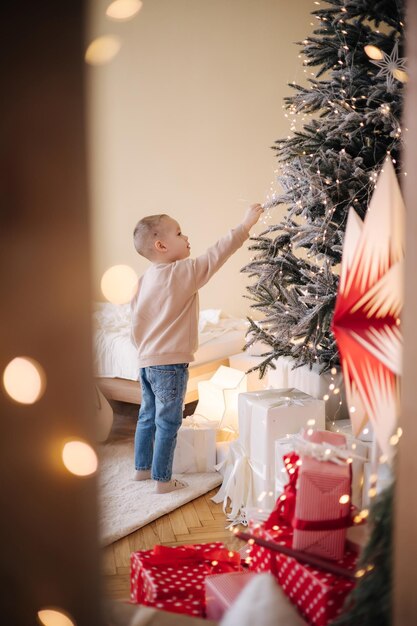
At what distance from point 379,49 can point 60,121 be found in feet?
5.22

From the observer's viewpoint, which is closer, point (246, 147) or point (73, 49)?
point (73, 49)

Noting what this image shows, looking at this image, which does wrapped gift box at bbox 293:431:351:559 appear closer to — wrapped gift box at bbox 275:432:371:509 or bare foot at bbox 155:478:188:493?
wrapped gift box at bbox 275:432:371:509

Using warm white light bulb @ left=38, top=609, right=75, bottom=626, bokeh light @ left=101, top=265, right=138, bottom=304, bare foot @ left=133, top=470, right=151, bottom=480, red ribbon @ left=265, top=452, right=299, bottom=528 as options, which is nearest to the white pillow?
warm white light bulb @ left=38, top=609, right=75, bottom=626

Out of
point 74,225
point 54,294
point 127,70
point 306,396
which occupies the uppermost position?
point 127,70

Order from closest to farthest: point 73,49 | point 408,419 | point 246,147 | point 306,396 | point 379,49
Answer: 1. point 73,49
2. point 408,419
3. point 379,49
4. point 306,396
5. point 246,147

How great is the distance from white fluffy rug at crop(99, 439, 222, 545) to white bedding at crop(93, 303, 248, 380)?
563 mm

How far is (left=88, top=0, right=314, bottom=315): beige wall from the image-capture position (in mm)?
4684

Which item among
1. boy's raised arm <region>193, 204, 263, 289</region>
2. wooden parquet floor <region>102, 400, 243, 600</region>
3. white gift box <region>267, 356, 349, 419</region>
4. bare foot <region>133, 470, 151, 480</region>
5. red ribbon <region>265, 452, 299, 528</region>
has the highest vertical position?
boy's raised arm <region>193, 204, 263, 289</region>

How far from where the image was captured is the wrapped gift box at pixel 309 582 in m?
1.34

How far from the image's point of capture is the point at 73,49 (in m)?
1.00

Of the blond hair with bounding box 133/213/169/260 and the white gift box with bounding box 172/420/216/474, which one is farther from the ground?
the blond hair with bounding box 133/213/169/260

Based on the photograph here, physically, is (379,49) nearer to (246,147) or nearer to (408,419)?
(408,419)

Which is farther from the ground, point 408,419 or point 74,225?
point 74,225

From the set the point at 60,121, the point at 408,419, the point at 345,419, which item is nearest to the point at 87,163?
the point at 60,121
